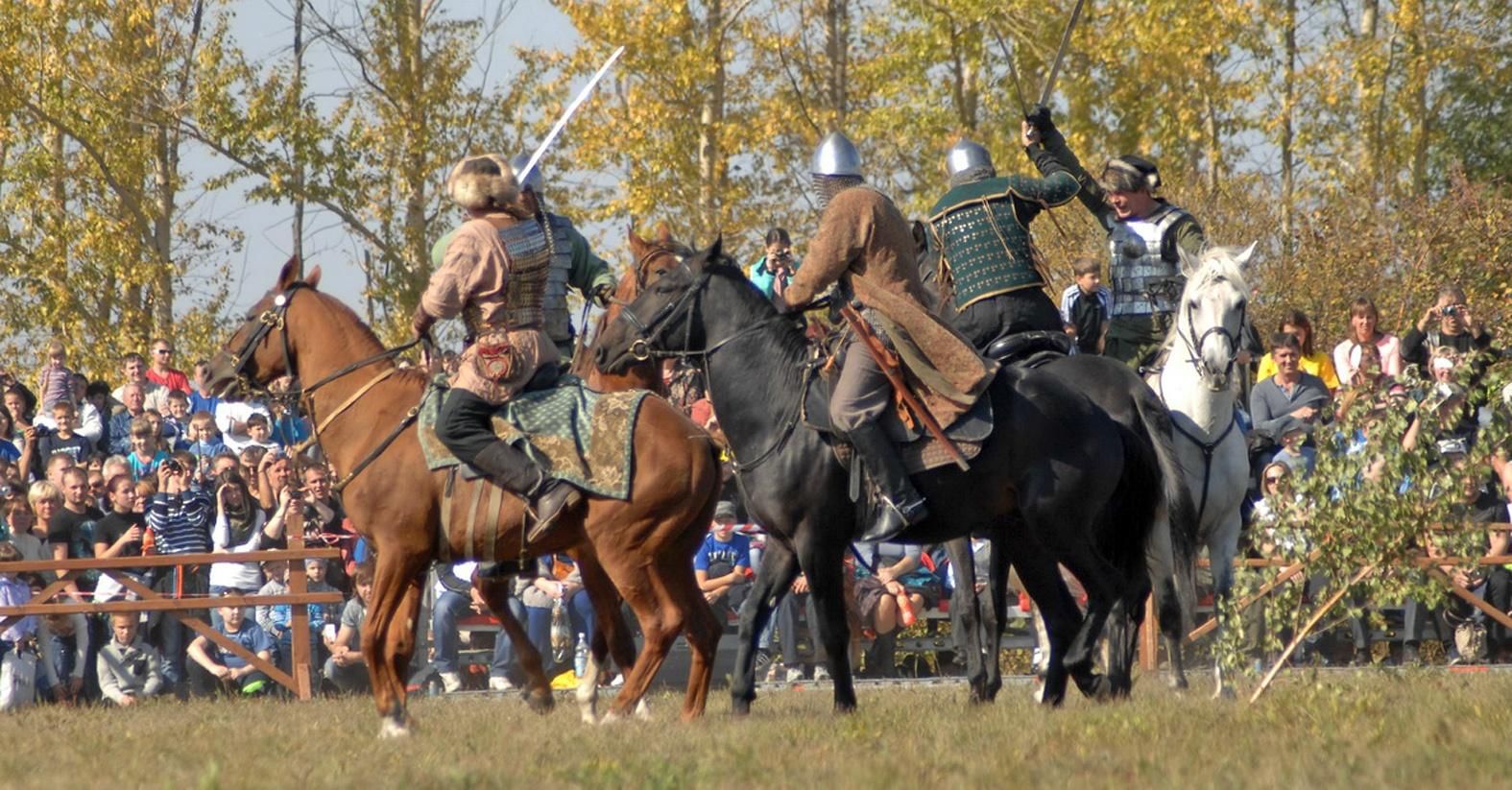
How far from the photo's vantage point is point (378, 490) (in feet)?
30.8

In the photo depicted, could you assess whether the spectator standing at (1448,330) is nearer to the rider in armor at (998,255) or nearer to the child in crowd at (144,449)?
the rider in armor at (998,255)

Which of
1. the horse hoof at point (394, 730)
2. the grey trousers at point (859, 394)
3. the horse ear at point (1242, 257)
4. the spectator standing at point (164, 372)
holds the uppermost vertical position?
the spectator standing at point (164, 372)

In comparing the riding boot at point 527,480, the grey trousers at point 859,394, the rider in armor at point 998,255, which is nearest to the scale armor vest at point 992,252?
the rider in armor at point 998,255

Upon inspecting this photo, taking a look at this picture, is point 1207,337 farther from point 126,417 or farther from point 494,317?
point 126,417

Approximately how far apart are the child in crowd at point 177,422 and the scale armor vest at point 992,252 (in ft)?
30.0

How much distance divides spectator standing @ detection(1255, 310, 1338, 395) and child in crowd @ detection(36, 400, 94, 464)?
961cm

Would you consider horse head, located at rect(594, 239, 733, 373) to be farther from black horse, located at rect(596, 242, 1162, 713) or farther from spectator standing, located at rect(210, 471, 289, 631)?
spectator standing, located at rect(210, 471, 289, 631)

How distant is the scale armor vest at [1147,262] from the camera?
12250mm

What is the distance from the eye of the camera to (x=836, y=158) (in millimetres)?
10039

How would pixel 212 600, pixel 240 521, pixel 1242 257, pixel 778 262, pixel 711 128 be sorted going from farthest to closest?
pixel 711 128 → pixel 240 521 → pixel 212 600 → pixel 778 262 → pixel 1242 257

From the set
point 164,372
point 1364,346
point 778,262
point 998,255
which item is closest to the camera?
point 998,255

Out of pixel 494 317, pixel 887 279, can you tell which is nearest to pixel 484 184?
pixel 494 317

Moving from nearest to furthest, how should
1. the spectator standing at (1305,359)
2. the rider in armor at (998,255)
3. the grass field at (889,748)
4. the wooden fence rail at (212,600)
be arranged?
the grass field at (889,748)
the rider in armor at (998,255)
the wooden fence rail at (212,600)
the spectator standing at (1305,359)

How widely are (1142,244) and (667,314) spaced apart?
3.60 m
